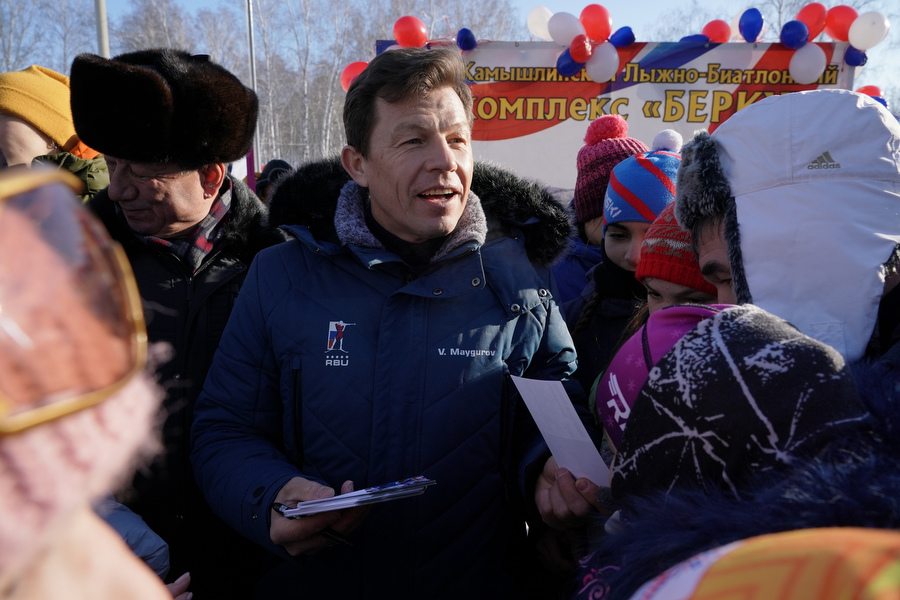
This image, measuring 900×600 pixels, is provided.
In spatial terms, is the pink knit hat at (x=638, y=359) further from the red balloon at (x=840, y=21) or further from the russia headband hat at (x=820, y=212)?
the red balloon at (x=840, y=21)

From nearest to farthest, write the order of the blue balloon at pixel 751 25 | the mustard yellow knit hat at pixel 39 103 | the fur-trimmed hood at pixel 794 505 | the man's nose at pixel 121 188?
the fur-trimmed hood at pixel 794 505, the man's nose at pixel 121 188, the mustard yellow knit hat at pixel 39 103, the blue balloon at pixel 751 25

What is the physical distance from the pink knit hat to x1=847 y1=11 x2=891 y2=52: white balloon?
8.59 m

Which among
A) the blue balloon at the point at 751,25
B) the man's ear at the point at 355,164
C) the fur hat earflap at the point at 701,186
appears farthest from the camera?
the blue balloon at the point at 751,25

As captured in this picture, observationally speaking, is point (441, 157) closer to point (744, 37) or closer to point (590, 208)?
point (590, 208)

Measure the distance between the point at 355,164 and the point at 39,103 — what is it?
6.90 feet

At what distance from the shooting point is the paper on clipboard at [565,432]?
4.21 feet

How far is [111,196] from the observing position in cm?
211

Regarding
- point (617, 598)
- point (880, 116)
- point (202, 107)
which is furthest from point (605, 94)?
point (617, 598)

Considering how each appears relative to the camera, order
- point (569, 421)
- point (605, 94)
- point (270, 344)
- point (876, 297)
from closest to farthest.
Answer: point (876, 297), point (569, 421), point (270, 344), point (605, 94)

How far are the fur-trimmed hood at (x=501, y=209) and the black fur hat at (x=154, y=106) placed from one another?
18.0 inches

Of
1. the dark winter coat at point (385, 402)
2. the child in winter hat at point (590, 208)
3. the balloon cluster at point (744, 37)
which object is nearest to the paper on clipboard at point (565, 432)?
the dark winter coat at point (385, 402)


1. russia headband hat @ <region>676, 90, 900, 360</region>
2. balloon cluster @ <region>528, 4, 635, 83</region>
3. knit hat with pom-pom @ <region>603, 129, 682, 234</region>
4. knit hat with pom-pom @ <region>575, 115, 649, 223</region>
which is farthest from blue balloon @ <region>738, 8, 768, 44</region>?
russia headband hat @ <region>676, 90, 900, 360</region>

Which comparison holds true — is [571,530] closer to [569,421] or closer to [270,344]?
[569,421]

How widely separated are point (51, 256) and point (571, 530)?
150cm
